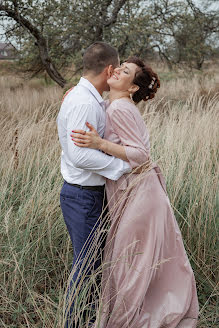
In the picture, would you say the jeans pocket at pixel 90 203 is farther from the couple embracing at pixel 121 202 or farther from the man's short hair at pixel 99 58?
the man's short hair at pixel 99 58

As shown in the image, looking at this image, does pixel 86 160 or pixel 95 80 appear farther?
pixel 95 80

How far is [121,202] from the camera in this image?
2.18 m

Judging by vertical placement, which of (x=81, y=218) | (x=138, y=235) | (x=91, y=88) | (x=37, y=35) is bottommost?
(x=138, y=235)

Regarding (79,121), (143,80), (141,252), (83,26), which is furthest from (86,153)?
(83,26)

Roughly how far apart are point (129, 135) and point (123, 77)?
338 millimetres

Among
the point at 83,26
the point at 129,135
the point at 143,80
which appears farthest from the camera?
the point at 83,26

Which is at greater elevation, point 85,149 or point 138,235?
point 85,149

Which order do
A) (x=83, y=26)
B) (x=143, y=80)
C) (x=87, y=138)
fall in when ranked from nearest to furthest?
(x=87, y=138) < (x=143, y=80) < (x=83, y=26)

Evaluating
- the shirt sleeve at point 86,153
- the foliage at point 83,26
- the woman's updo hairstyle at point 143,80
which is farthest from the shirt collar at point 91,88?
the foliage at point 83,26

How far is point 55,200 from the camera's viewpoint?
3086 millimetres

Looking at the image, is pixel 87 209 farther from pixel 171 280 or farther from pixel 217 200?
pixel 217 200

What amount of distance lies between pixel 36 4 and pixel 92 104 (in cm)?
782

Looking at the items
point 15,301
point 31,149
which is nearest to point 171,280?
point 15,301

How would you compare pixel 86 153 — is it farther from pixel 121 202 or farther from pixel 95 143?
pixel 121 202
